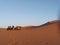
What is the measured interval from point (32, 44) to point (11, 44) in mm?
1472

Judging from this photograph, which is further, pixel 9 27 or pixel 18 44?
pixel 9 27

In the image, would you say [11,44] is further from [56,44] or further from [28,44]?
[56,44]

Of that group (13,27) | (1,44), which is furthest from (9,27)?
(1,44)

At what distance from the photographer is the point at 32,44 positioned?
11586mm

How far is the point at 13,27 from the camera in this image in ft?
97.8

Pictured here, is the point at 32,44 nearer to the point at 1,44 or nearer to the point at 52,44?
the point at 52,44

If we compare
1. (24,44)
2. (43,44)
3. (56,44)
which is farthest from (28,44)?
(56,44)

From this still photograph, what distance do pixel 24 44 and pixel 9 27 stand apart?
58.8 ft

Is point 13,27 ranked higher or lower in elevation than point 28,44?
higher

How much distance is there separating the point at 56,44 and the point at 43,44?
85 centimetres

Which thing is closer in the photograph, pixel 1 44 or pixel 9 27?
pixel 1 44

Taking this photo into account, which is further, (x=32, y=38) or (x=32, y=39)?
(x=32, y=38)

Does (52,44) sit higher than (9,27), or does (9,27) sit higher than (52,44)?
(9,27)

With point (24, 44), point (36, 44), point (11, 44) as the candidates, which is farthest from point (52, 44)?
point (11, 44)
